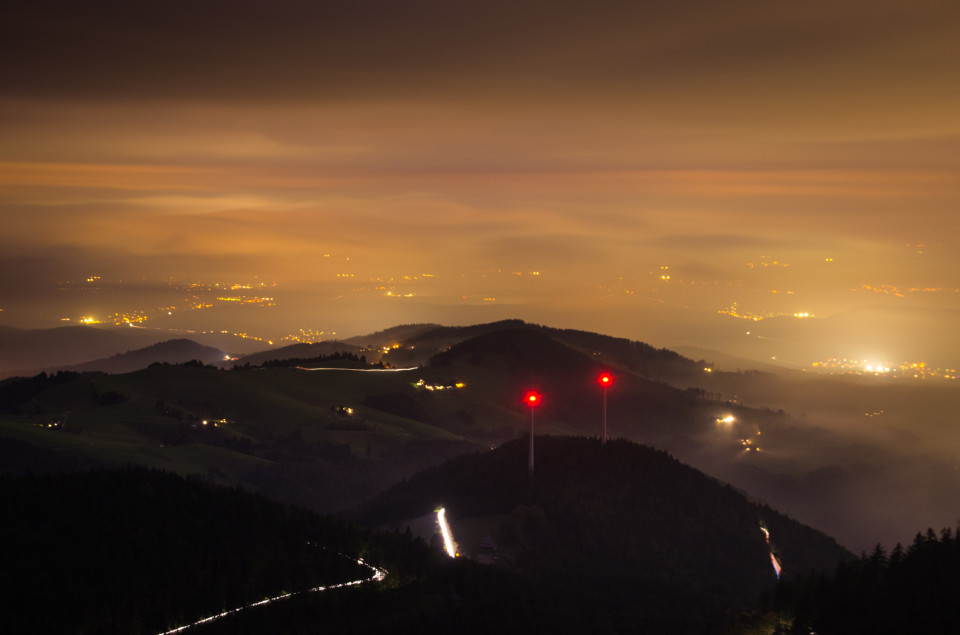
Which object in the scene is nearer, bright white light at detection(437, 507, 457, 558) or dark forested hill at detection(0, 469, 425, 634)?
dark forested hill at detection(0, 469, 425, 634)

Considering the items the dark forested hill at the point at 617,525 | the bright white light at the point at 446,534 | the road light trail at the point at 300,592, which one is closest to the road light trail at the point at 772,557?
the dark forested hill at the point at 617,525

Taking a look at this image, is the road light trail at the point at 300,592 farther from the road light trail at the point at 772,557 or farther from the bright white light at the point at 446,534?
the road light trail at the point at 772,557

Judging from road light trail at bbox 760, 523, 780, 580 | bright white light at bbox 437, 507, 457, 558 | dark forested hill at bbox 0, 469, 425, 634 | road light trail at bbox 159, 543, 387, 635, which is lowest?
road light trail at bbox 760, 523, 780, 580

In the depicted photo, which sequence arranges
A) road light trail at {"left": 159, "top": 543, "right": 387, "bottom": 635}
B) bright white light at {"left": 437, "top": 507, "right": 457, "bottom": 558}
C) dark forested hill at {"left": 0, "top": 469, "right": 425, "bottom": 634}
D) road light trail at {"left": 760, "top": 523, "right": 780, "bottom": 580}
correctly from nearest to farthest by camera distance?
dark forested hill at {"left": 0, "top": 469, "right": 425, "bottom": 634} → road light trail at {"left": 159, "top": 543, "right": 387, "bottom": 635} → bright white light at {"left": 437, "top": 507, "right": 457, "bottom": 558} → road light trail at {"left": 760, "top": 523, "right": 780, "bottom": 580}

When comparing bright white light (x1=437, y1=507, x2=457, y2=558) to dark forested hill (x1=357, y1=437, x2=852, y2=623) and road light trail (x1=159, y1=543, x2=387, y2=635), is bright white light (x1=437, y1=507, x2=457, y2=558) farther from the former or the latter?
road light trail (x1=159, y1=543, x2=387, y2=635)

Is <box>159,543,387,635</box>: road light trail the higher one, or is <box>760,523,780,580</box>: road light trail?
<box>159,543,387,635</box>: road light trail

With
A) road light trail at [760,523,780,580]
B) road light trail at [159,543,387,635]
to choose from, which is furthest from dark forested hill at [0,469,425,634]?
road light trail at [760,523,780,580]

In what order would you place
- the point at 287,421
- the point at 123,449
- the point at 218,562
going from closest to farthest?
the point at 218,562 < the point at 123,449 < the point at 287,421

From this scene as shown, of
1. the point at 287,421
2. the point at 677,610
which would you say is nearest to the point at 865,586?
the point at 677,610

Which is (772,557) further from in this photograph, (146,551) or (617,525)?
(146,551)

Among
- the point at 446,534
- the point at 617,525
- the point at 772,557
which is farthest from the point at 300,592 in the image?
the point at 772,557

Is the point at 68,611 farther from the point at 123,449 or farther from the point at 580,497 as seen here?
the point at 123,449
